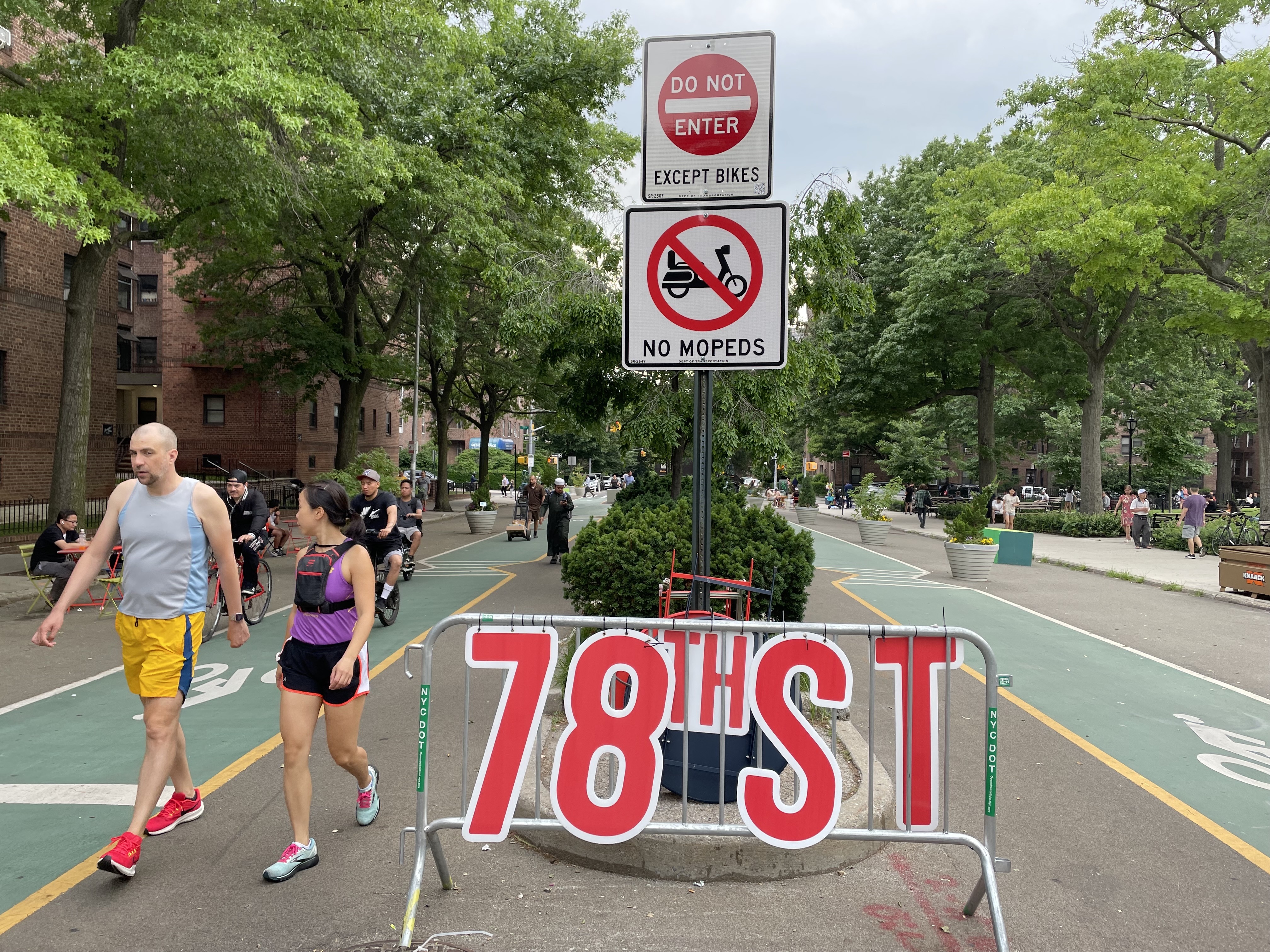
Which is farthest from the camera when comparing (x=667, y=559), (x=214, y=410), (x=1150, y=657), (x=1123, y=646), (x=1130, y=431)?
(x=1130, y=431)

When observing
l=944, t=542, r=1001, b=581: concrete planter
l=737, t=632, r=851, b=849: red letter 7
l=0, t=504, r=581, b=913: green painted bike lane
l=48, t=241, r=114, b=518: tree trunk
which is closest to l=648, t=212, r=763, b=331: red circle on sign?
l=737, t=632, r=851, b=849: red letter 7

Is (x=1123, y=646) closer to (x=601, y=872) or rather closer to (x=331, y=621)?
(x=601, y=872)

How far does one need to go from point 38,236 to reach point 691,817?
27.7m

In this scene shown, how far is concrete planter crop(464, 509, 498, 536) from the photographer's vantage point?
2730 cm

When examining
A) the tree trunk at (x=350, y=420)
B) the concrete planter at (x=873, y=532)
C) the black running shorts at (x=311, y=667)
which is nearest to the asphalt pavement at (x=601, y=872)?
the black running shorts at (x=311, y=667)

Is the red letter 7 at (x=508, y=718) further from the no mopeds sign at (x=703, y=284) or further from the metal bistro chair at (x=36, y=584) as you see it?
the metal bistro chair at (x=36, y=584)

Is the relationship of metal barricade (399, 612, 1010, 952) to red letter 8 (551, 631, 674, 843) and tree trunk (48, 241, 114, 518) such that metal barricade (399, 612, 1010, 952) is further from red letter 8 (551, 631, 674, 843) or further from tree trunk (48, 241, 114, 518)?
tree trunk (48, 241, 114, 518)

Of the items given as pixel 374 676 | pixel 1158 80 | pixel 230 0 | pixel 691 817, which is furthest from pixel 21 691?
pixel 1158 80

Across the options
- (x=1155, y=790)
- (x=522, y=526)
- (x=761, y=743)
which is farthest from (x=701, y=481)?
(x=522, y=526)

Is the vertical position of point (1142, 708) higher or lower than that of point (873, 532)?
lower

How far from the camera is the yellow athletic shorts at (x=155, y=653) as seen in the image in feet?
13.3

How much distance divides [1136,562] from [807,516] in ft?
53.3

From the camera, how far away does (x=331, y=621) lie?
4.09 meters

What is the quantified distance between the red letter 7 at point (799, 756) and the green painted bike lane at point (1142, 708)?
1.32 m
